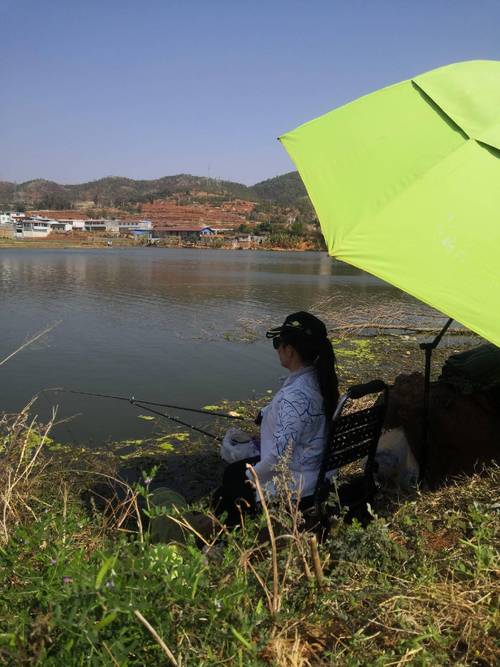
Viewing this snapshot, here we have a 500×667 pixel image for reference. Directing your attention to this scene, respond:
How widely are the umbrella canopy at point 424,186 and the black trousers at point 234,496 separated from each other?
1.17 m

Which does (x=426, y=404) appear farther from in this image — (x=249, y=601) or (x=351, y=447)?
(x=249, y=601)

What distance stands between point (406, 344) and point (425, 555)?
807 cm

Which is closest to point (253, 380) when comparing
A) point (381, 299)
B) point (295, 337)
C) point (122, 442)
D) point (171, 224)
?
point (122, 442)

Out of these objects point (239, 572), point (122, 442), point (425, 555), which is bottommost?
point (122, 442)

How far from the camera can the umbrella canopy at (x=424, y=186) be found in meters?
1.72

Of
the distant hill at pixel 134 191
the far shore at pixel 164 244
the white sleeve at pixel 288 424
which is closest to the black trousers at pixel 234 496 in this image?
the white sleeve at pixel 288 424

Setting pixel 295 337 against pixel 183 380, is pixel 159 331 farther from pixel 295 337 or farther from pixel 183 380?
pixel 295 337

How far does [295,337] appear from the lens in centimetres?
230

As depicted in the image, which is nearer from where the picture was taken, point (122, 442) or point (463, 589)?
point (463, 589)

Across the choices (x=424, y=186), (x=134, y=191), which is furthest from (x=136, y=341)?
(x=134, y=191)

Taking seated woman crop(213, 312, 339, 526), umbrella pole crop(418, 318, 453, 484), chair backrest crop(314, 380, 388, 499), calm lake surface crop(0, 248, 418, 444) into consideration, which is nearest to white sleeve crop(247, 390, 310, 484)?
seated woman crop(213, 312, 339, 526)

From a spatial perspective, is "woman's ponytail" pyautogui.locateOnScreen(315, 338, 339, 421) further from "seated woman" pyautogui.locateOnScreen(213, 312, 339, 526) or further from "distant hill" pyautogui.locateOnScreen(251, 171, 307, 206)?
"distant hill" pyautogui.locateOnScreen(251, 171, 307, 206)

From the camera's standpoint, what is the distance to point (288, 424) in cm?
223

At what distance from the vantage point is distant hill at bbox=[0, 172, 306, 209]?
13525cm
